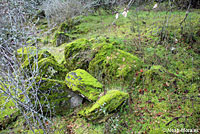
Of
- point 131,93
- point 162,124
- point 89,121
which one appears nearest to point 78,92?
point 89,121

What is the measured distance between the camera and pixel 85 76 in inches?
175

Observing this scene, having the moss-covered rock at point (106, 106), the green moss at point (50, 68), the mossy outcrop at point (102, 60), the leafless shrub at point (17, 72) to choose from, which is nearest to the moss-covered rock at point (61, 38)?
the mossy outcrop at point (102, 60)

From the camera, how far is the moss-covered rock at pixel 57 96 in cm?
394

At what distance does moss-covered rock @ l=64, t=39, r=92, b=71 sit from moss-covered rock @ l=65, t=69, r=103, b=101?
0.98 meters

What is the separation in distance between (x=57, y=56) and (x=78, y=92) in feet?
15.2

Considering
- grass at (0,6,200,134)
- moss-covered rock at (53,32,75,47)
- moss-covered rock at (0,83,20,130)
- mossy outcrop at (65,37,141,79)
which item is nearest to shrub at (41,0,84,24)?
moss-covered rock at (53,32,75,47)

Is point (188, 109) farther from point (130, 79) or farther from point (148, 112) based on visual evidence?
point (130, 79)

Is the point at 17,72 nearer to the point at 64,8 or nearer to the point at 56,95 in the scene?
the point at 56,95

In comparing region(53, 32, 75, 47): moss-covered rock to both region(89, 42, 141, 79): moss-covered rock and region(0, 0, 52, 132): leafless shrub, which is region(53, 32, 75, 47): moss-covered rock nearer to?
region(89, 42, 141, 79): moss-covered rock

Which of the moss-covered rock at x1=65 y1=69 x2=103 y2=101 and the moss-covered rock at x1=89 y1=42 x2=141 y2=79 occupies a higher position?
the moss-covered rock at x1=89 y1=42 x2=141 y2=79

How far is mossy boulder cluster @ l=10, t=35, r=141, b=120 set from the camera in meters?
3.62

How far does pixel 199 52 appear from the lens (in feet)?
16.2

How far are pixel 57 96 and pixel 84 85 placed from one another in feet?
3.05

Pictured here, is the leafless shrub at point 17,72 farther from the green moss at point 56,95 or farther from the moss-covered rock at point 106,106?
the moss-covered rock at point 106,106
